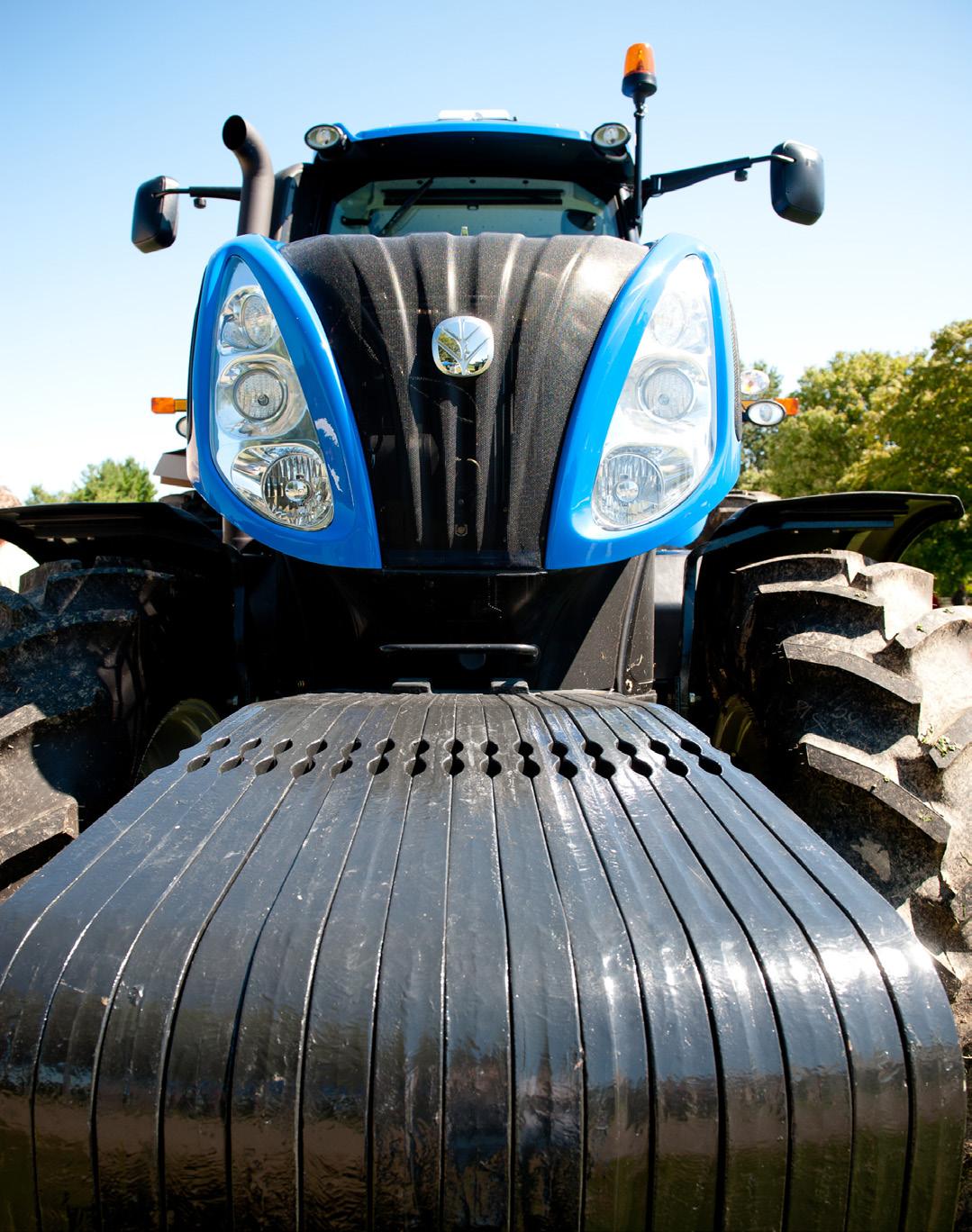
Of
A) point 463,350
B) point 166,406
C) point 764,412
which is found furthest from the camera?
point 166,406

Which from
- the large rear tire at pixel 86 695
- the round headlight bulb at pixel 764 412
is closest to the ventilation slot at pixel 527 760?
the large rear tire at pixel 86 695

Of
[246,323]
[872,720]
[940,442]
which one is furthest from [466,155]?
[940,442]

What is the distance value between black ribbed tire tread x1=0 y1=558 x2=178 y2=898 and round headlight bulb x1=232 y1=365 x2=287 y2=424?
57 cm

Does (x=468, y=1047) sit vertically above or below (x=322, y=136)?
below

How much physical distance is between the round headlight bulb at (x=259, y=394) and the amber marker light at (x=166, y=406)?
2630 mm

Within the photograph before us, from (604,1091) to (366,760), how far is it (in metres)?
0.64

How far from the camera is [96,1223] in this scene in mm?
1242

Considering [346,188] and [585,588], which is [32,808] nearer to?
[585,588]

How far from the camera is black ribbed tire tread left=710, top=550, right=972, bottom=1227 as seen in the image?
2.00m

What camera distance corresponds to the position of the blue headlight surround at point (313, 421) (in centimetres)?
216

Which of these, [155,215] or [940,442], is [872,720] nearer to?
[155,215]

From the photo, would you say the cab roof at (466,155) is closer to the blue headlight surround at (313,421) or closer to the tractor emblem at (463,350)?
the blue headlight surround at (313,421)

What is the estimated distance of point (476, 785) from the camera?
1.59m

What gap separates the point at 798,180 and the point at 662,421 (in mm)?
1582
